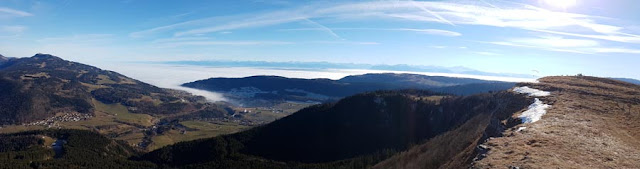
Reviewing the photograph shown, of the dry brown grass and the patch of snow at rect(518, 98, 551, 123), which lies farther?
the patch of snow at rect(518, 98, 551, 123)

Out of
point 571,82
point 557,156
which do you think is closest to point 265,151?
point 571,82

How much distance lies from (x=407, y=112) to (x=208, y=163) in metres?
111

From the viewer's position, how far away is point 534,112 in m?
47.0

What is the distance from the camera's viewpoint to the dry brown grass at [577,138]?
1062 inches

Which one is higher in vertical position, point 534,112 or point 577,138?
point 534,112

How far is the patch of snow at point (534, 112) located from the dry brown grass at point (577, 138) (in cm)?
91

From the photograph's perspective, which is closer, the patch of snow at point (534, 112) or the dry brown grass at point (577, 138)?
the dry brown grass at point (577, 138)

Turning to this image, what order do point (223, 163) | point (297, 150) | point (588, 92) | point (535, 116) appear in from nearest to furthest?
point (535, 116), point (588, 92), point (223, 163), point (297, 150)

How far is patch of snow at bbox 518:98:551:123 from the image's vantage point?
42753 millimetres

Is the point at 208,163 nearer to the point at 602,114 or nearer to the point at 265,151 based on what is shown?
the point at 265,151

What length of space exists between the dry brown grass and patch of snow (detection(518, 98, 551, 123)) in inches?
35.9

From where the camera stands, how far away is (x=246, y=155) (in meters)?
189

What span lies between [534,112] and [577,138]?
14194mm

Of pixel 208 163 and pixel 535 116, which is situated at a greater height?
pixel 535 116
